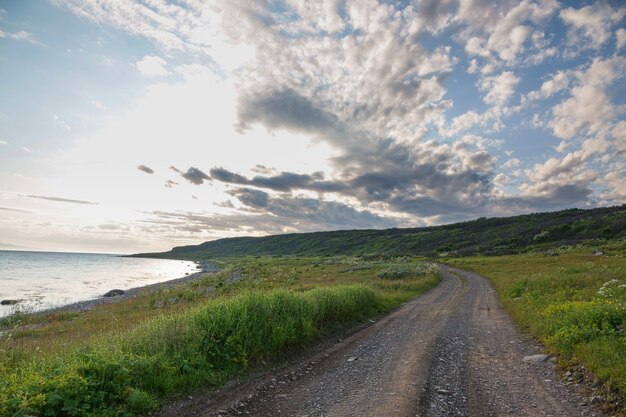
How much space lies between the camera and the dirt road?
7500 mm

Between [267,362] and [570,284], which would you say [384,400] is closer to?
[267,362]

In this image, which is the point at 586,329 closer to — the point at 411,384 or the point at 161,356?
the point at 411,384

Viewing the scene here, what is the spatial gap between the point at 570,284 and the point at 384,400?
68.2ft

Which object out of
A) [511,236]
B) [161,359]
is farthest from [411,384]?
[511,236]

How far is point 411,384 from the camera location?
28.9 feet

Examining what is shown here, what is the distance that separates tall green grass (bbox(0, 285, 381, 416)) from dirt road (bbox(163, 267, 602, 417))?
2.67 ft

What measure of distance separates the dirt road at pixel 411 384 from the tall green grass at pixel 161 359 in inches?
32.1

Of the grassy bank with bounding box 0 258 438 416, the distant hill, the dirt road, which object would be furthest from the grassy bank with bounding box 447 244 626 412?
the distant hill

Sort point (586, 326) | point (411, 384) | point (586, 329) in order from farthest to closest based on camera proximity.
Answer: point (586, 326) < point (586, 329) < point (411, 384)

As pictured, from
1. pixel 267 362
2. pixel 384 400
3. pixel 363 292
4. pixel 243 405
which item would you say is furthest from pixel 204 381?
pixel 363 292

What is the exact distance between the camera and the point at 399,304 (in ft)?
79.3

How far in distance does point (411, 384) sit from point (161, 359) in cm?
601

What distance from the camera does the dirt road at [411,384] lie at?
24.6 feet

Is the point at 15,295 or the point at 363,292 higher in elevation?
the point at 363,292
